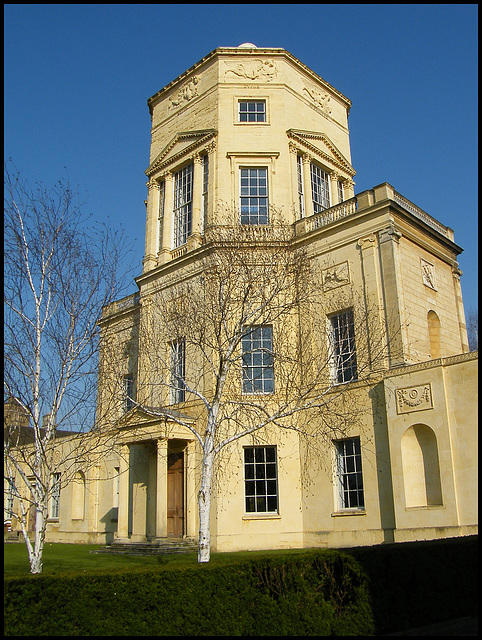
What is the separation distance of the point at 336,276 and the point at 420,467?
23.6 ft

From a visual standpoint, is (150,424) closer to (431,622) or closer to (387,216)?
(387,216)

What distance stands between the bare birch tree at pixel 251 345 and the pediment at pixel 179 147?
6.25 metres

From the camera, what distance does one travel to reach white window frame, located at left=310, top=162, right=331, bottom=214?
88.9 feet

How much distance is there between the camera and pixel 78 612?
26.3 ft

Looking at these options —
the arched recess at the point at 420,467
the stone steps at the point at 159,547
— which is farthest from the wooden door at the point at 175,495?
the arched recess at the point at 420,467

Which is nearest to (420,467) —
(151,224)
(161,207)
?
(151,224)

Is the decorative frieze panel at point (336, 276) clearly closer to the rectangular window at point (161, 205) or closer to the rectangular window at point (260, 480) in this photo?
the rectangular window at point (260, 480)

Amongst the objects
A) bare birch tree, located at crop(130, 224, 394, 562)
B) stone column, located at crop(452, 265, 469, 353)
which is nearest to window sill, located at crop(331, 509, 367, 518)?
bare birch tree, located at crop(130, 224, 394, 562)

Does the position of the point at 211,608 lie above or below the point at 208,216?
below

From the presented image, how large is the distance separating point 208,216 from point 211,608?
18835mm

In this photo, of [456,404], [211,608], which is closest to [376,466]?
[456,404]

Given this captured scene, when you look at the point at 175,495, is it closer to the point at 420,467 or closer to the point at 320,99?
the point at 420,467

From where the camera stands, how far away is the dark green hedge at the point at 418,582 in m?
9.48

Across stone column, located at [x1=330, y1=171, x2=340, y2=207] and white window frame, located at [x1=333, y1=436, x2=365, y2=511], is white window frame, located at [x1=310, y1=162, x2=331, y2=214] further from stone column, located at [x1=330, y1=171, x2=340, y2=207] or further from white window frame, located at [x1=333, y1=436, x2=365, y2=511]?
white window frame, located at [x1=333, y1=436, x2=365, y2=511]
